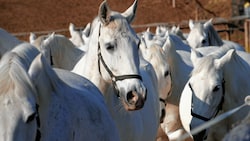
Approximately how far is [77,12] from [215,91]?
3042cm

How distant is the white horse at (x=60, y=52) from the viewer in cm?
845

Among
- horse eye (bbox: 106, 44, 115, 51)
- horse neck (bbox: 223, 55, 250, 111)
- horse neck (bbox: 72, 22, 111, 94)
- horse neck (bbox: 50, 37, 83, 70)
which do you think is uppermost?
horse eye (bbox: 106, 44, 115, 51)

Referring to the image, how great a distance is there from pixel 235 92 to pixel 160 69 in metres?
2.29

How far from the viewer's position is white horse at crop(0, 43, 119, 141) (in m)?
3.61

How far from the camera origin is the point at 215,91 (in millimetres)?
7328

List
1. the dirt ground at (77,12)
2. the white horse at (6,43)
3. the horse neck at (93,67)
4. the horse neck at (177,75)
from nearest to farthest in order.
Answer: the white horse at (6,43), the horse neck at (93,67), the horse neck at (177,75), the dirt ground at (77,12)

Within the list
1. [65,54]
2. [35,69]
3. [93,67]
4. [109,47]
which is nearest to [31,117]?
[35,69]

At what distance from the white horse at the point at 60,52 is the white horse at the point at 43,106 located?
11.4 ft

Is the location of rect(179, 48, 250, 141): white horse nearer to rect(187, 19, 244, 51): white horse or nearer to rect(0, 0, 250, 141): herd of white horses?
rect(0, 0, 250, 141): herd of white horses

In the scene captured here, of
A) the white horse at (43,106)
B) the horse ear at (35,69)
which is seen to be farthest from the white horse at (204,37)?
the horse ear at (35,69)

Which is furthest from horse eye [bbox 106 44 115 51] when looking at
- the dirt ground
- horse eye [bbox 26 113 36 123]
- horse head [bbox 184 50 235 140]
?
the dirt ground

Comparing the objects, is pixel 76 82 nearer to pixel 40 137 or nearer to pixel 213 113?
pixel 40 137

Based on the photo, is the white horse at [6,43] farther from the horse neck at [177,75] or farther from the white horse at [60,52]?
the horse neck at [177,75]

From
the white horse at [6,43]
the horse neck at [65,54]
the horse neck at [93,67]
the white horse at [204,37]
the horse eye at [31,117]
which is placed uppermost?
the white horse at [6,43]
